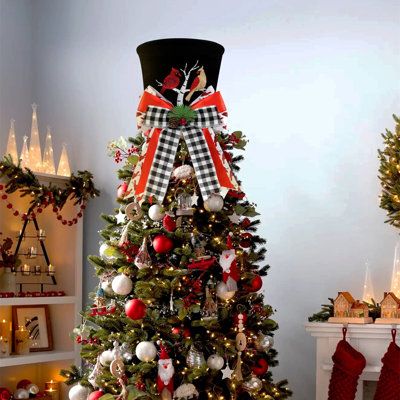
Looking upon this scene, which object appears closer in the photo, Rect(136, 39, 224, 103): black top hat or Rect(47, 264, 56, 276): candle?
Rect(136, 39, 224, 103): black top hat

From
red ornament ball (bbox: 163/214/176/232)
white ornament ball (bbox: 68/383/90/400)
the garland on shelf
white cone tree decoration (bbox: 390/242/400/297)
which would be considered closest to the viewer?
red ornament ball (bbox: 163/214/176/232)

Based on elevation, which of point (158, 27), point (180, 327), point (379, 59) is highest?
point (158, 27)

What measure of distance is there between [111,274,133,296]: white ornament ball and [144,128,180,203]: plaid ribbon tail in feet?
1.12

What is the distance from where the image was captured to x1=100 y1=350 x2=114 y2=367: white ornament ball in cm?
333

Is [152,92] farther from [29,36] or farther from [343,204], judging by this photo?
[29,36]

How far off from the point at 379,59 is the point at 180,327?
194cm

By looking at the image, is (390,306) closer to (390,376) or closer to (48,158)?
(390,376)

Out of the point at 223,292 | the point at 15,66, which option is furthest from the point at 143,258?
the point at 15,66

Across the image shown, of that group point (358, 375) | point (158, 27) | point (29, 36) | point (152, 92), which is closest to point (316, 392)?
point (358, 375)

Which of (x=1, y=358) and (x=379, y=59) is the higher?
(x=379, y=59)

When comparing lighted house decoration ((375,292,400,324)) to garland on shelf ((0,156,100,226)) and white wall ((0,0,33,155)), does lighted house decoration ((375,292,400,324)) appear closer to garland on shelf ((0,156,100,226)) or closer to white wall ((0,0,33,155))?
garland on shelf ((0,156,100,226))

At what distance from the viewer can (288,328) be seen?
179 inches

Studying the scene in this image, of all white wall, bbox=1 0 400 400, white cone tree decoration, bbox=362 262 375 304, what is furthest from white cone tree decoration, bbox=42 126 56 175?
white cone tree decoration, bbox=362 262 375 304

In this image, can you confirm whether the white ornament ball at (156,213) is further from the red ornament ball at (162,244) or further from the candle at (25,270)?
the candle at (25,270)
